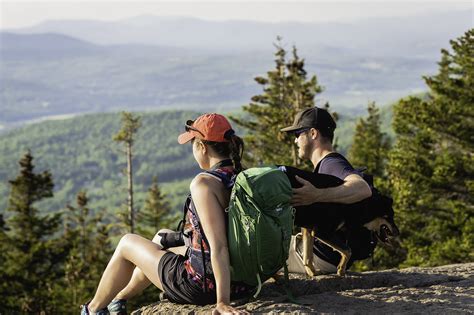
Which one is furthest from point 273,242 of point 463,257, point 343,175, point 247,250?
point 463,257

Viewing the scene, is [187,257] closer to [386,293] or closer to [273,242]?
[273,242]

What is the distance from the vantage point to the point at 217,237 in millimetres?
4121

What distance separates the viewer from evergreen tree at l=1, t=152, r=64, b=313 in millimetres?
31891

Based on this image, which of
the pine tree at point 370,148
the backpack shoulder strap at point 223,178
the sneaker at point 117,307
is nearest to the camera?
the backpack shoulder strap at point 223,178

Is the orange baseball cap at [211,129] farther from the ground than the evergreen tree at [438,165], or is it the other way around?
the orange baseball cap at [211,129]

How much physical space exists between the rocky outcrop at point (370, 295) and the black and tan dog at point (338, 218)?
320 mm

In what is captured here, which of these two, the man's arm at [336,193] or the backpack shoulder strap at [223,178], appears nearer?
the backpack shoulder strap at [223,178]

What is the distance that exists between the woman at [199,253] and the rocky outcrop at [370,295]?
0.70 feet

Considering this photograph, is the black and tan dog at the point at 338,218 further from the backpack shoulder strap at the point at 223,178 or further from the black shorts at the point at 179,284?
the black shorts at the point at 179,284

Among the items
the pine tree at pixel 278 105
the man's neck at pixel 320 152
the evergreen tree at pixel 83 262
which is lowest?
the evergreen tree at pixel 83 262

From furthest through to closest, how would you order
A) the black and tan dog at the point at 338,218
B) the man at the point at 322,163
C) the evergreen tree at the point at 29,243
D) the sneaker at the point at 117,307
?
the evergreen tree at the point at 29,243
the sneaker at the point at 117,307
the black and tan dog at the point at 338,218
the man at the point at 322,163

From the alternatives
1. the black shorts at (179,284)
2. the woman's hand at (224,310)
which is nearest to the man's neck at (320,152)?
the black shorts at (179,284)

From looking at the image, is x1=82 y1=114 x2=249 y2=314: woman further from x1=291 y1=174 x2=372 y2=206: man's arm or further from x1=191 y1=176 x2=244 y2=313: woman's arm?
x1=291 y1=174 x2=372 y2=206: man's arm

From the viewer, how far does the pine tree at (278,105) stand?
27822 millimetres
